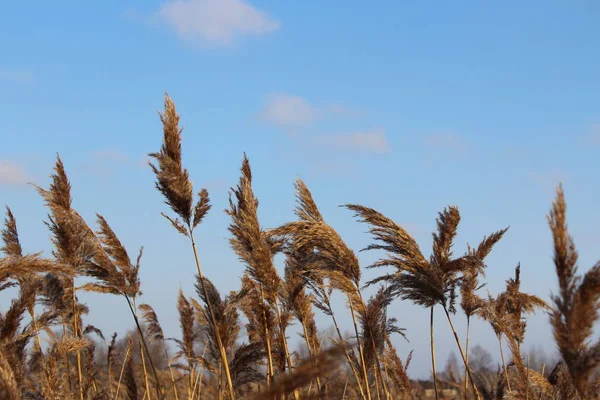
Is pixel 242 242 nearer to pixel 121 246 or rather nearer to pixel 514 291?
pixel 121 246

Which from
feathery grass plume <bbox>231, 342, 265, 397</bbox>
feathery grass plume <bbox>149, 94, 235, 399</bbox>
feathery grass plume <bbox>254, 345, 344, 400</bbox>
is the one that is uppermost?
feathery grass plume <bbox>149, 94, 235, 399</bbox>

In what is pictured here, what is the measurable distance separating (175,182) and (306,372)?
4746mm

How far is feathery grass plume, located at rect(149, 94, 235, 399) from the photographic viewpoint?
682 centimetres

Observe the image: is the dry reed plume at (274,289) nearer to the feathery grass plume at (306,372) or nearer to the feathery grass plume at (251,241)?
the feathery grass plume at (251,241)

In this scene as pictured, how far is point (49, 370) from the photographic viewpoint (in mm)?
5508

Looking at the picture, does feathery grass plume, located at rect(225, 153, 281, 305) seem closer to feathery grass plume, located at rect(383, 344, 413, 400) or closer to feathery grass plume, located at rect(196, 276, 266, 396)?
feathery grass plume, located at rect(196, 276, 266, 396)

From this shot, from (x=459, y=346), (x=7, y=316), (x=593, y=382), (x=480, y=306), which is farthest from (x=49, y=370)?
(x=480, y=306)

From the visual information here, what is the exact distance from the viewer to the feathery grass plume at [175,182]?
6824mm

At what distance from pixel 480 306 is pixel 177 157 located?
4265mm

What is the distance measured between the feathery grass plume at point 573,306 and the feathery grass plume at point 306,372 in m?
1.91

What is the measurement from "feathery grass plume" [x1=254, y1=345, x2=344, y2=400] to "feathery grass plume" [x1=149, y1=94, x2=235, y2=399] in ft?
14.6

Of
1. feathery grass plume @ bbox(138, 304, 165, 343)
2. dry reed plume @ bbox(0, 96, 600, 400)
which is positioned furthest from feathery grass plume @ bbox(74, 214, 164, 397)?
feathery grass plume @ bbox(138, 304, 165, 343)

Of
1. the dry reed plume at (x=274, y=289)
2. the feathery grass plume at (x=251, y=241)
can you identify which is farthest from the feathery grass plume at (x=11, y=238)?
the feathery grass plume at (x=251, y=241)

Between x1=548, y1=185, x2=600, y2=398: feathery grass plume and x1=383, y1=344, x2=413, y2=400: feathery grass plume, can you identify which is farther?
x1=383, y1=344, x2=413, y2=400: feathery grass plume
